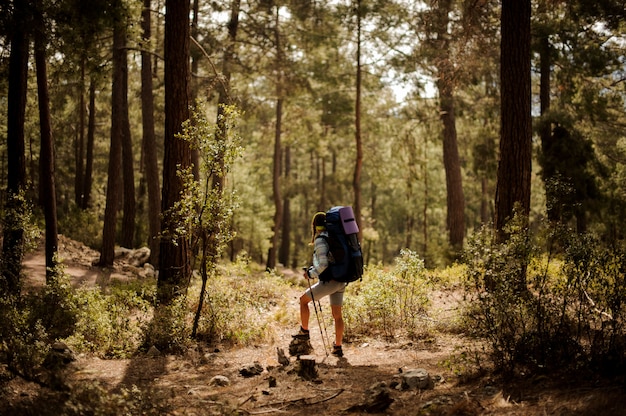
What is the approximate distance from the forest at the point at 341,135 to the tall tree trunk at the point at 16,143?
0.12ft

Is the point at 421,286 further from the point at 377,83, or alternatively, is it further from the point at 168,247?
the point at 377,83

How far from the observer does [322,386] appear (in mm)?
5500

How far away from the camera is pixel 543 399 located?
4062 millimetres

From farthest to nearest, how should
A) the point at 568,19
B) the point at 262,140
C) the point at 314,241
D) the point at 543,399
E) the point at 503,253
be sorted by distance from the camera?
1. the point at 262,140
2. the point at 568,19
3. the point at 314,241
4. the point at 503,253
5. the point at 543,399

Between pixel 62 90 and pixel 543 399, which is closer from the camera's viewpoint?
pixel 543 399

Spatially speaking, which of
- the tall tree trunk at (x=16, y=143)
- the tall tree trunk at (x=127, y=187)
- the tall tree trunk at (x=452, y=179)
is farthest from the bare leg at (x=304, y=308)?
the tall tree trunk at (x=127, y=187)

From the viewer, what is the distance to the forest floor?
3.98 meters

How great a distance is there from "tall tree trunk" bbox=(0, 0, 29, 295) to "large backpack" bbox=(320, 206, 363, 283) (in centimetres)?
Answer: 538

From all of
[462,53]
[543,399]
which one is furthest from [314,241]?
[462,53]

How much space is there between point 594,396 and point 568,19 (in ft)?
39.1

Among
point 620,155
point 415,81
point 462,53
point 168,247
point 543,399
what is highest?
point 415,81

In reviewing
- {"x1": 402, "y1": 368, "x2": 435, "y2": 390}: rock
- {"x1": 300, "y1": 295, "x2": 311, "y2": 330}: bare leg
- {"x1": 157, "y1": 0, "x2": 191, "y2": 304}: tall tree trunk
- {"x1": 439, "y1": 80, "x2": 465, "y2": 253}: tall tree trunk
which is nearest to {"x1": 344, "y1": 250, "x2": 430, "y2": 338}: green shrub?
{"x1": 300, "y1": 295, "x2": 311, "y2": 330}: bare leg

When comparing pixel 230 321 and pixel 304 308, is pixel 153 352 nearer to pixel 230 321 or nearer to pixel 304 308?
pixel 230 321

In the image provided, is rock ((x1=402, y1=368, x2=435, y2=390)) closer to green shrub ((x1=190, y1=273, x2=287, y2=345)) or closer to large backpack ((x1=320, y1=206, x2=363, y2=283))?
large backpack ((x1=320, y1=206, x2=363, y2=283))
